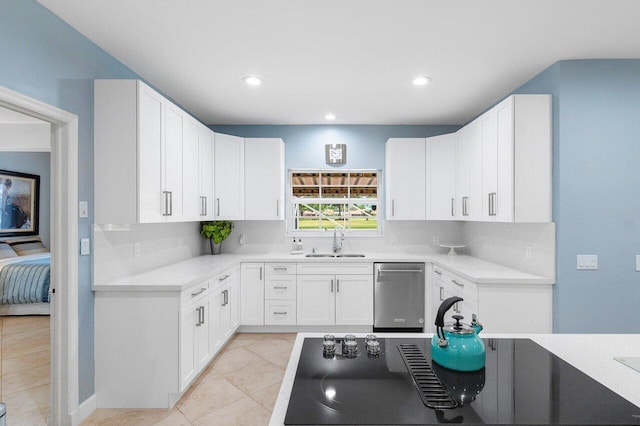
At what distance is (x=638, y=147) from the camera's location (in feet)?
8.64

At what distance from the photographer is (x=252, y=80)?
305 cm

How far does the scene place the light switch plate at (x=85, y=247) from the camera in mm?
2297

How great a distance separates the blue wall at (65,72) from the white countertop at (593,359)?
1861 millimetres

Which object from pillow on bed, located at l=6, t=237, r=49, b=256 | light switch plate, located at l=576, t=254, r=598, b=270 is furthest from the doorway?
light switch plate, located at l=576, t=254, r=598, b=270

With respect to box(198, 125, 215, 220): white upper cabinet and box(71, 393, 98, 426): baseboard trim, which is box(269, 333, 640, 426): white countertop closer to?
box(71, 393, 98, 426): baseboard trim

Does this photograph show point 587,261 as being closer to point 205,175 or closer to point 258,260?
point 258,260

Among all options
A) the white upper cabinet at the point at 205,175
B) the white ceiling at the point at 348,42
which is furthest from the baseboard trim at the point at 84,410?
the white ceiling at the point at 348,42

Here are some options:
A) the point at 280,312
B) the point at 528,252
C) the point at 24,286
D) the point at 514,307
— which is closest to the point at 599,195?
the point at 528,252

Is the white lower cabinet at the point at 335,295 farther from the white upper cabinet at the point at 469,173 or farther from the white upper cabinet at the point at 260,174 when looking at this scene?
the white upper cabinet at the point at 469,173

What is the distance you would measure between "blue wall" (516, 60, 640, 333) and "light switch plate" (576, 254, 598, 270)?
0.03 metres

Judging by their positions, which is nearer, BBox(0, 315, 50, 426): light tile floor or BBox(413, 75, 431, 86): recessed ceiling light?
BBox(0, 315, 50, 426): light tile floor

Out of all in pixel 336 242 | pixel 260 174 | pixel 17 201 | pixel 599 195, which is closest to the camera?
pixel 599 195

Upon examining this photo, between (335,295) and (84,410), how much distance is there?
2.52m

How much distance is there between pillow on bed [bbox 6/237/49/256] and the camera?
13.2 ft
